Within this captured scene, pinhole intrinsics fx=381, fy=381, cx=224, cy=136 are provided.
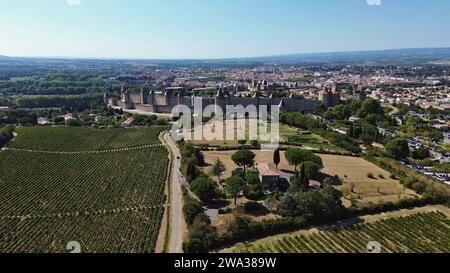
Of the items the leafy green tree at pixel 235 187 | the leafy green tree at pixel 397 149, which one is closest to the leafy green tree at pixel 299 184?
the leafy green tree at pixel 235 187

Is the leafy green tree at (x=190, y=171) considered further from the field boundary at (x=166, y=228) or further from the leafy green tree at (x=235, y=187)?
the leafy green tree at (x=235, y=187)

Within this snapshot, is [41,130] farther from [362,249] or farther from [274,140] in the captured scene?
[362,249]

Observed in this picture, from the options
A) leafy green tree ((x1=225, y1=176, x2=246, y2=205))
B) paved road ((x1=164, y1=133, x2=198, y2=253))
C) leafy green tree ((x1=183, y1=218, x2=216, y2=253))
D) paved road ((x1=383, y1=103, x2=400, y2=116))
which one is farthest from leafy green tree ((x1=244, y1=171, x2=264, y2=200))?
paved road ((x1=383, y1=103, x2=400, y2=116))

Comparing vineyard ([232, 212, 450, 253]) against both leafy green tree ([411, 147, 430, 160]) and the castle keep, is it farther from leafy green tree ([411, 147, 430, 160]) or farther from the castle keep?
the castle keep

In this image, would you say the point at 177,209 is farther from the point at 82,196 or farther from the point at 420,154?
the point at 420,154

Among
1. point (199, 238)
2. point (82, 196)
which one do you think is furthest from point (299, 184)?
point (82, 196)

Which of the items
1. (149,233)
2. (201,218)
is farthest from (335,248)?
(149,233)
